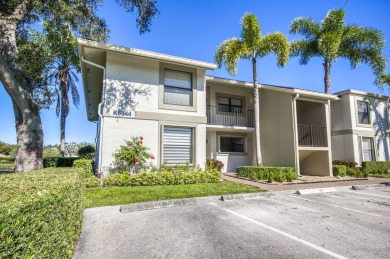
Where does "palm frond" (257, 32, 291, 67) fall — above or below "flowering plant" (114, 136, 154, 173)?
above

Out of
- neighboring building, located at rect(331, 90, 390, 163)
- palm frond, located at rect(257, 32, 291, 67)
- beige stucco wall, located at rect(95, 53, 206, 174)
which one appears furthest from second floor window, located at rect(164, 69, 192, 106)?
neighboring building, located at rect(331, 90, 390, 163)

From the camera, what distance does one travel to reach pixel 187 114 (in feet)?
37.3

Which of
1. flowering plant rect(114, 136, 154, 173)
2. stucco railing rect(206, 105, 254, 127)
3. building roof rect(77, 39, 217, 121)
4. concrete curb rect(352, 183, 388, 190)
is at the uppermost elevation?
building roof rect(77, 39, 217, 121)

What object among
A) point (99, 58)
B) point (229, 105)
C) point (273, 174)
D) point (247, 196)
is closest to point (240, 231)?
point (247, 196)

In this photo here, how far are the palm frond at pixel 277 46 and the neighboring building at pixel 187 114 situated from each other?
2032mm

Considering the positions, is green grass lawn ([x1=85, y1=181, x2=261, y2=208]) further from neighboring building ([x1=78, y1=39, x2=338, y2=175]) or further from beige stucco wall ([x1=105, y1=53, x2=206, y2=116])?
beige stucco wall ([x1=105, y1=53, x2=206, y2=116])

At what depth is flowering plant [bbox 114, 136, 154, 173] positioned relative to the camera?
374 inches

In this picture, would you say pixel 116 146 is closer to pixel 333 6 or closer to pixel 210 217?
pixel 210 217

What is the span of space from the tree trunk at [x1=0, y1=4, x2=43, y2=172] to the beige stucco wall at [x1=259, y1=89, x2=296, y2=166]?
13155mm

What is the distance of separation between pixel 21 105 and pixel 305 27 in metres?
20.9

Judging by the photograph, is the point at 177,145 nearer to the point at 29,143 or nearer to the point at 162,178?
the point at 162,178

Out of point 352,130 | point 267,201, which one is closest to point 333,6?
point 352,130

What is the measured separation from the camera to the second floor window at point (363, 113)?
17.5 meters

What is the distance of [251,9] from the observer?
514 inches
